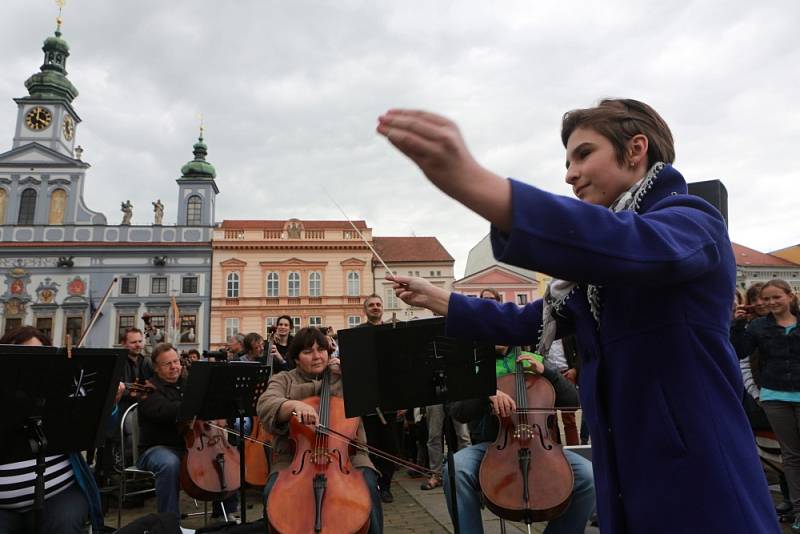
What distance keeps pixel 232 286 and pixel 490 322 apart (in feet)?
120

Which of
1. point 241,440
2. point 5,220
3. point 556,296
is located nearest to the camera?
point 556,296

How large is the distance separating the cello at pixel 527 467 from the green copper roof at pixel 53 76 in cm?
4611

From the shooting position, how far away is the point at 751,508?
3.73 ft

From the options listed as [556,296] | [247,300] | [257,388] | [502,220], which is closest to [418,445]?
[257,388]

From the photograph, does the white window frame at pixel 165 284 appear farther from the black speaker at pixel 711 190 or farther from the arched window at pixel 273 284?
the black speaker at pixel 711 190

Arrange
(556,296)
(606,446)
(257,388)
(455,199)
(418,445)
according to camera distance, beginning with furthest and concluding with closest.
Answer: (418,445), (257,388), (556,296), (606,446), (455,199)

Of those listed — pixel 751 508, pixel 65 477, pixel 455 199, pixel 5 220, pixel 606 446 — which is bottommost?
pixel 65 477

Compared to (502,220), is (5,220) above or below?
above

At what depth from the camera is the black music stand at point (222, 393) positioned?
4.72 meters

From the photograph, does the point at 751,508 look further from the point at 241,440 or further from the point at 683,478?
the point at 241,440

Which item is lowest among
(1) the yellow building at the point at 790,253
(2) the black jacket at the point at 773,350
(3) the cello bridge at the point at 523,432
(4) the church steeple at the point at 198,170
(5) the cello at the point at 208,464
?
(5) the cello at the point at 208,464

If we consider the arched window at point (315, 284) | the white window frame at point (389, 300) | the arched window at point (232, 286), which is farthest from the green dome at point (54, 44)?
the white window frame at point (389, 300)

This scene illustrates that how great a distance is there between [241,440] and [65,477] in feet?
4.74

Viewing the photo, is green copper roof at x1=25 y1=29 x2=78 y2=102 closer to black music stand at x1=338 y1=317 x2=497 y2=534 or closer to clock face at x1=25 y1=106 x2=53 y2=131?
clock face at x1=25 y1=106 x2=53 y2=131
